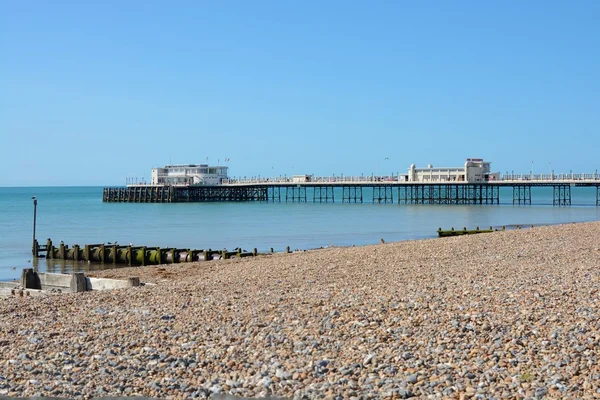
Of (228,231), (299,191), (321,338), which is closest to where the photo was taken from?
(321,338)

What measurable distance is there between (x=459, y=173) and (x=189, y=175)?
118 ft

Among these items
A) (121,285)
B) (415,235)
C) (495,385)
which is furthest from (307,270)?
(415,235)

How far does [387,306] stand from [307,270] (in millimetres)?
5526

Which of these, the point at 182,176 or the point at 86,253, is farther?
the point at 182,176

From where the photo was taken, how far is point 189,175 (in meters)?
94.9

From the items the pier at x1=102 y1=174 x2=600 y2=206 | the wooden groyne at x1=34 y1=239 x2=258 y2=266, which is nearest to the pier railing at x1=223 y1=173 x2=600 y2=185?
the pier at x1=102 y1=174 x2=600 y2=206

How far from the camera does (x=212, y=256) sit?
24281mm

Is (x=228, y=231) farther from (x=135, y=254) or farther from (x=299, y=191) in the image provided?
(x=299, y=191)

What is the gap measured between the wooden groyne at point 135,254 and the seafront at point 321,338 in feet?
37.5

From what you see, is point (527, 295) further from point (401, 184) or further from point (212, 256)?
point (401, 184)

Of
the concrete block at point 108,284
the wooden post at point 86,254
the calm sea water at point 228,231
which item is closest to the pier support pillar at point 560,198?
the calm sea water at point 228,231

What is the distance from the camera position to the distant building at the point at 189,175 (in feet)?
310

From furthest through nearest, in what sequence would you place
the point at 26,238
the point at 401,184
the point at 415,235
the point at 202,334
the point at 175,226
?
the point at 401,184 → the point at 175,226 → the point at 26,238 → the point at 415,235 → the point at 202,334

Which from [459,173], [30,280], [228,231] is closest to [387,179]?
[459,173]
